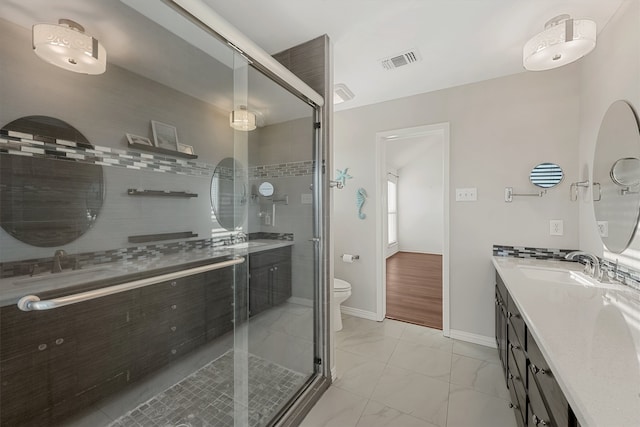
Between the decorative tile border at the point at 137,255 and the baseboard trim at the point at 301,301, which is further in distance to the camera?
the baseboard trim at the point at 301,301

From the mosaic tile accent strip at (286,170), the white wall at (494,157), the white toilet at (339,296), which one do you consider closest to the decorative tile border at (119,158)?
the mosaic tile accent strip at (286,170)

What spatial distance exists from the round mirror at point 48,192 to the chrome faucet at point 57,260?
0.13ft

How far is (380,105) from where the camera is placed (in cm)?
282

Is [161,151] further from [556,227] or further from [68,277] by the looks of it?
[556,227]

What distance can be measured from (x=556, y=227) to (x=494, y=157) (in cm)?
75

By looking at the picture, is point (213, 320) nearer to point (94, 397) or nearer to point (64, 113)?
point (94, 397)

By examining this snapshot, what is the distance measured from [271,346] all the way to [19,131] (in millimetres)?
1731

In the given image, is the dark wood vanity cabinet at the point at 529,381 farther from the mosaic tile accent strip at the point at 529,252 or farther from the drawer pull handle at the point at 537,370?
the mosaic tile accent strip at the point at 529,252

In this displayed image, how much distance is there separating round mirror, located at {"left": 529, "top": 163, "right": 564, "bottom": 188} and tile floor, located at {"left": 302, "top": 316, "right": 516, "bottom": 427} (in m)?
1.52

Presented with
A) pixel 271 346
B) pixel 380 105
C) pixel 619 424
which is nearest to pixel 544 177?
pixel 380 105

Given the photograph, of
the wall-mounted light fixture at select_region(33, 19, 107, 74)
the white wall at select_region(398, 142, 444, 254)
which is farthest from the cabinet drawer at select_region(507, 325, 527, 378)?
the white wall at select_region(398, 142, 444, 254)

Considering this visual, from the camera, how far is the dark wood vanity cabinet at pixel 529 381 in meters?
0.79

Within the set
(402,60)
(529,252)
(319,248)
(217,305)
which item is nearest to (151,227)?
(217,305)

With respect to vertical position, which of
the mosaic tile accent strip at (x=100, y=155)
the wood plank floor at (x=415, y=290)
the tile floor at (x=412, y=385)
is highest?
the mosaic tile accent strip at (x=100, y=155)
